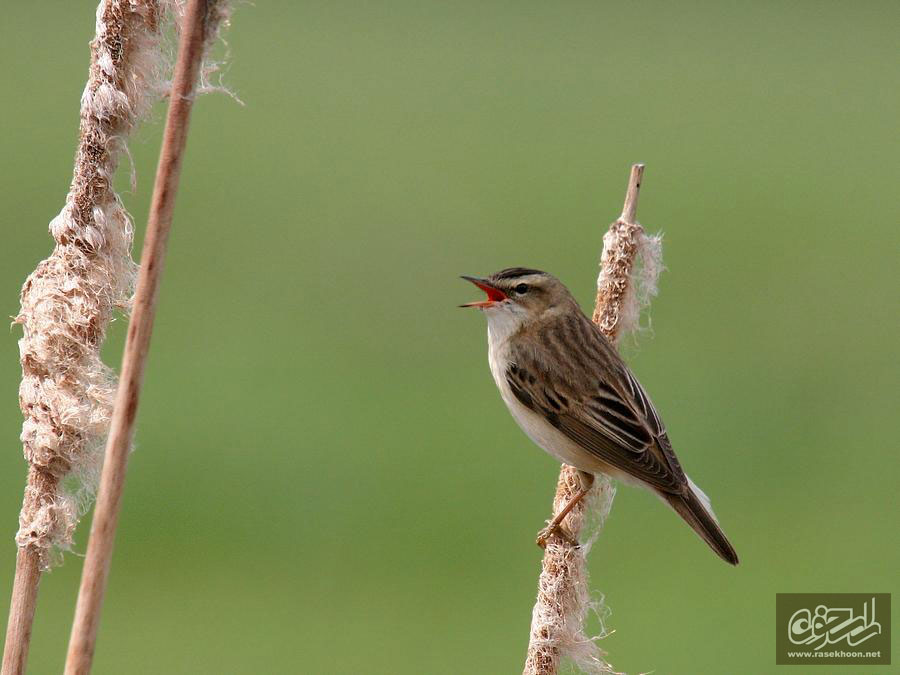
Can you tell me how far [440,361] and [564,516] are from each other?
11204 mm

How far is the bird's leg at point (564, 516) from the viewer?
9.86ft

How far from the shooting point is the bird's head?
445cm

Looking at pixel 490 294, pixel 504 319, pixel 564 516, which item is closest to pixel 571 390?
pixel 504 319

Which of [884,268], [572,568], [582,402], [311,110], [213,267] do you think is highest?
[311,110]

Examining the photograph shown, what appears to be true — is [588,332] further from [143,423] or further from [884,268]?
[884,268]

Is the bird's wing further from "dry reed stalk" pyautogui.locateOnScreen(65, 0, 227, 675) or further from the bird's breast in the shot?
"dry reed stalk" pyautogui.locateOnScreen(65, 0, 227, 675)

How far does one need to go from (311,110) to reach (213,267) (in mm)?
7766

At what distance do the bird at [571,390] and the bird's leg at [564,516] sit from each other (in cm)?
14

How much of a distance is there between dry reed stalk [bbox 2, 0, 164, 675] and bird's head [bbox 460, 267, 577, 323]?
2.03 metres

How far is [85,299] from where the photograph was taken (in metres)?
2.50

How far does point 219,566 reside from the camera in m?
11.2

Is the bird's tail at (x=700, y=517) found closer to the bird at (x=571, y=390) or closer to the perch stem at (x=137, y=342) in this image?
the bird at (x=571, y=390)

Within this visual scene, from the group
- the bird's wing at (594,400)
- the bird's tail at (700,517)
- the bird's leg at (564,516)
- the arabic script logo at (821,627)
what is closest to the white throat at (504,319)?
the bird's wing at (594,400)

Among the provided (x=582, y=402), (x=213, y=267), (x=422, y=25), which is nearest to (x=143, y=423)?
(x=213, y=267)
